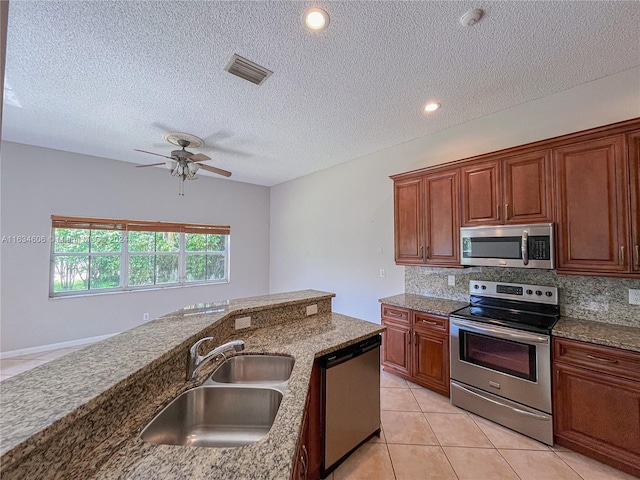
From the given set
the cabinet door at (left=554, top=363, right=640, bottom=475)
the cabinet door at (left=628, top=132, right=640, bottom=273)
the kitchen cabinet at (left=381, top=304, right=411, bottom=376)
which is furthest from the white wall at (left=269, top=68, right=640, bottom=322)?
the cabinet door at (left=554, top=363, right=640, bottom=475)

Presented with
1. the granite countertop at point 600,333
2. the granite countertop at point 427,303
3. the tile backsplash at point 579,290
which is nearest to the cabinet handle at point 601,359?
the granite countertop at point 600,333

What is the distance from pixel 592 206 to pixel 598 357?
3.57 feet

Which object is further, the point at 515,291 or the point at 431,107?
the point at 431,107

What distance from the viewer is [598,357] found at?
187 centimetres

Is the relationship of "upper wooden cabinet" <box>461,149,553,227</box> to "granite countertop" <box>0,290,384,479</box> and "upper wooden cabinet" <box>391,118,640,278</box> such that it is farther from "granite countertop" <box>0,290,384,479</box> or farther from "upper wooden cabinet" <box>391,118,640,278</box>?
"granite countertop" <box>0,290,384,479</box>

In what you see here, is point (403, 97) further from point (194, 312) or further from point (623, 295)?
point (194, 312)

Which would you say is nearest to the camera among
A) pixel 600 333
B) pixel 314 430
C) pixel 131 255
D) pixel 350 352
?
pixel 314 430

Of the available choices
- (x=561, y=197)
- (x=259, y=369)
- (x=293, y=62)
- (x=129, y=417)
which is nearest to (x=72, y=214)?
(x=293, y=62)

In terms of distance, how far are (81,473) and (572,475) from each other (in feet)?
8.88

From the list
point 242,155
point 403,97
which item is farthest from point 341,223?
point 403,97

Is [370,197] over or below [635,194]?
over

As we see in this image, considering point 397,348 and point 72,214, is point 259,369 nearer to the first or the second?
point 397,348

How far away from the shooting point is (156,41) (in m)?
1.89

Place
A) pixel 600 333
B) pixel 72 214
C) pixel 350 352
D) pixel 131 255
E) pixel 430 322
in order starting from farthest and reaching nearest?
pixel 131 255 < pixel 72 214 < pixel 430 322 < pixel 600 333 < pixel 350 352
